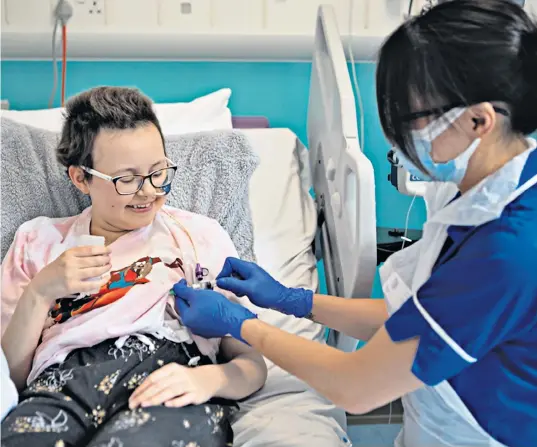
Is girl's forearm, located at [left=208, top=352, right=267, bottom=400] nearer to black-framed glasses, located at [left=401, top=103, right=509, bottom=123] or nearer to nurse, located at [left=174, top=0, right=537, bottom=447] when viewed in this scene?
nurse, located at [left=174, top=0, right=537, bottom=447]

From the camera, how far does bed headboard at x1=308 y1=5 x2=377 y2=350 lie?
5.11 ft

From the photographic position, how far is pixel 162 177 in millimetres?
1547

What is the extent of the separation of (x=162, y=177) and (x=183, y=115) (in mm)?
723

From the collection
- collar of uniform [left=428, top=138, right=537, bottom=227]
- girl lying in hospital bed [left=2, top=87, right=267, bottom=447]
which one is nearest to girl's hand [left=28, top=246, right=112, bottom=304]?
girl lying in hospital bed [left=2, top=87, right=267, bottom=447]

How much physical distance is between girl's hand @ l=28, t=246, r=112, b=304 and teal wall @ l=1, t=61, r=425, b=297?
1.22 metres

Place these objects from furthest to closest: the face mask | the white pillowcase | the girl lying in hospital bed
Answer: the white pillowcase
the girl lying in hospital bed
the face mask

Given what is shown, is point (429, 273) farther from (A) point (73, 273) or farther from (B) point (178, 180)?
(B) point (178, 180)

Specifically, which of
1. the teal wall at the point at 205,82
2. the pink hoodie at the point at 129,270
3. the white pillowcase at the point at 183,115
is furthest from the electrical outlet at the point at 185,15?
the pink hoodie at the point at 129,270

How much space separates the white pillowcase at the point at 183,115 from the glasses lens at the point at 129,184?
1.97ft

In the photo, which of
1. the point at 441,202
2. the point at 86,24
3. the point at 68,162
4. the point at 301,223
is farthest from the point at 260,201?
the point at 86,24

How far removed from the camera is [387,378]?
41.4 inches

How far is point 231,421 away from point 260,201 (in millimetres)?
806

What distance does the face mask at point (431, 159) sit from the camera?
107 cm

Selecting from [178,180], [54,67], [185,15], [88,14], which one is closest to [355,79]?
[185,15]
